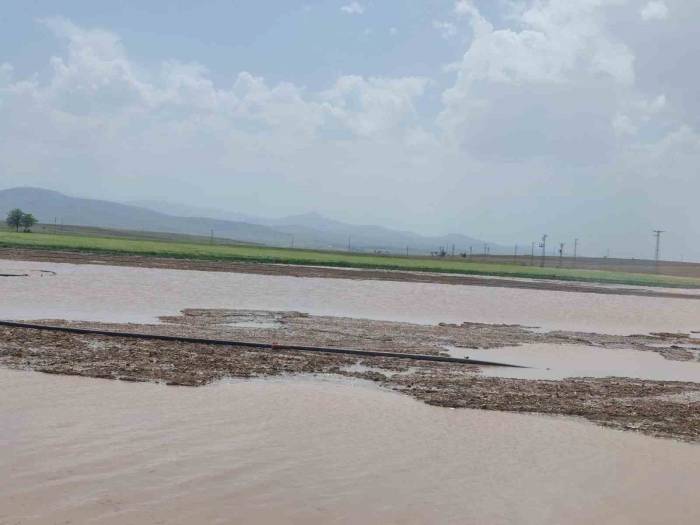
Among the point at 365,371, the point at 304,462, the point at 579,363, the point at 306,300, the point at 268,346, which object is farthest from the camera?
the point at 306,300

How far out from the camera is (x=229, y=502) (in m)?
7.63

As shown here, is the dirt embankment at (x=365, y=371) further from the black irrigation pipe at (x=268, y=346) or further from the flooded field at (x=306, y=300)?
the flooded field at (x=306, y=300)

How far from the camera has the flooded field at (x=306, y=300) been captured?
25219mm

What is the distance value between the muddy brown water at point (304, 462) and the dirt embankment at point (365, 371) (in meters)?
0.85

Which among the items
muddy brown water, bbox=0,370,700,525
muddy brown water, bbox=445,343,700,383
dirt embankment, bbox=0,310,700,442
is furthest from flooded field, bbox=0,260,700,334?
muddy brown water, bbox=0,370,700,525

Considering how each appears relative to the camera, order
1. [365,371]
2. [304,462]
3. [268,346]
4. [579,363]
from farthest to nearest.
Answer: [579,363], [268,346], [365,371], [304,462]

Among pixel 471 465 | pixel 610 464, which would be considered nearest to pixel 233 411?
pixel 471 465

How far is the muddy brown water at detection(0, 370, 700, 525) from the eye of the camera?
24.9ft

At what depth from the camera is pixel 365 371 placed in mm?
15469

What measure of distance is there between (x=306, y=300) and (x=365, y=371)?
17.2 metres

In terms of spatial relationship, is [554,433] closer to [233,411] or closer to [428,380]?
[428,380]

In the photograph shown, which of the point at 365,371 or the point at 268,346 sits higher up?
the point at 268,346

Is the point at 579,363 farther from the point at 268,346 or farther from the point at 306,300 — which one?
the point at 306,300

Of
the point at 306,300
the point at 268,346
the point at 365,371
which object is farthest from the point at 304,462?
the point at 306,300
